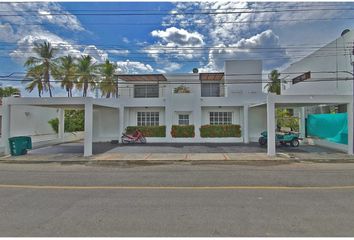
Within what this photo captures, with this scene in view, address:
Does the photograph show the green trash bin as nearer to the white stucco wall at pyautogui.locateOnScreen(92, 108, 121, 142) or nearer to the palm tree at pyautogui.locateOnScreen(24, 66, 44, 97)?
the white stucco wall at pyautogui.locateOnScreen(92, 108, 121, 142)

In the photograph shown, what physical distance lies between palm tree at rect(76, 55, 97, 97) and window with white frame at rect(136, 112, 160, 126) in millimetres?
9754

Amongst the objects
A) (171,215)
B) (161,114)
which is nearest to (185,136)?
(161,114)

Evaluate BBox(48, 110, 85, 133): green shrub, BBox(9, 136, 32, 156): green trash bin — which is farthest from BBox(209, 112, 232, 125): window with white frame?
BBox(48, 110, 85, 133): green shrub

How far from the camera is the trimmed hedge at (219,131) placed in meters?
20.0

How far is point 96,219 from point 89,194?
1.90 metres

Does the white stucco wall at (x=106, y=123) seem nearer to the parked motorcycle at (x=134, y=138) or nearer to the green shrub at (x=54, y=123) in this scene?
the parked motorcycle at (x=134, y=138)

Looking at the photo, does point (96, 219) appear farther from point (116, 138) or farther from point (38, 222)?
point (116, 138)

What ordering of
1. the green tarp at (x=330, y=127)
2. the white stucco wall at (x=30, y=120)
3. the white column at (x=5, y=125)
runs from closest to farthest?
the white column at (x=5, y=125) < the green tarp at (x=330, y=127) < the white stucco wall at (x=30, y=120)

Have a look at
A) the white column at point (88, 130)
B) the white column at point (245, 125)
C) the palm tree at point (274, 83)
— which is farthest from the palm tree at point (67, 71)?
the palm tree at point (274, 83)

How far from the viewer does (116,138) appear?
21234 millimetres

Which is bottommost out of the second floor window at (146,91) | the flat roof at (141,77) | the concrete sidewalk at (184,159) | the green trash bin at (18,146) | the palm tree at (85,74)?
the concrete sidewalk at (184,159)

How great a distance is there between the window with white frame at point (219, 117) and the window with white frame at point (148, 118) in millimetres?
4654

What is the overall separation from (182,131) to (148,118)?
3.34 meters

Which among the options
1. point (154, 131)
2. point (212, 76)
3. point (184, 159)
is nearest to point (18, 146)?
point (184, 159)
